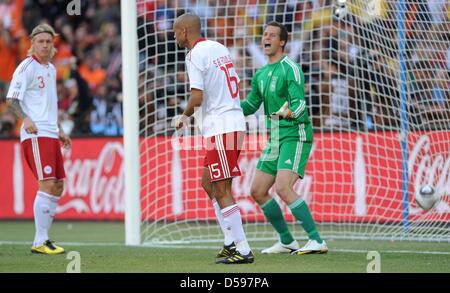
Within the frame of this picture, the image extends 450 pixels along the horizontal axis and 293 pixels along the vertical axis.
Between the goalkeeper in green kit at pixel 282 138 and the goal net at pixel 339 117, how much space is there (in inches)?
64.3

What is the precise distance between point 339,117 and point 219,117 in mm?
4834

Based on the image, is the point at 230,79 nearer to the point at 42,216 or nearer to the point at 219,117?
the point at 219,117

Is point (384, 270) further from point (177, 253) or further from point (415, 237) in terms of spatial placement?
point (415, 237)

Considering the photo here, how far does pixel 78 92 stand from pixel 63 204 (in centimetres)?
255

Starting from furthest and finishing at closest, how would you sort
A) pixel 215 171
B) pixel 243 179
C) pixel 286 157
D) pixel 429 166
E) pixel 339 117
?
pixel 243 179
pixel 339 117
pixel 429 166
pixel 286 157
pixel 215 171

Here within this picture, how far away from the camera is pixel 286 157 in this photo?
9.30 m

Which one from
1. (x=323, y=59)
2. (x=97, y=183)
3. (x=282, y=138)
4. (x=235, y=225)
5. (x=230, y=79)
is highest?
(x=323, y=59)

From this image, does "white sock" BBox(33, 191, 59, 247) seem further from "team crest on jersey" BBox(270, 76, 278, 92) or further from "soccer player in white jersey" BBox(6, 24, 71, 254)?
"team crest on jersey" BBox(270, 76, 278, 92)

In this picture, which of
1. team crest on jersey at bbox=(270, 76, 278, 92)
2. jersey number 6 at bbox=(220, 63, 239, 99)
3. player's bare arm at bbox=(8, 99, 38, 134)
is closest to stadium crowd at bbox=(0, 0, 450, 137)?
team crest on jersey at bbox=(270, 76, 278, 92)

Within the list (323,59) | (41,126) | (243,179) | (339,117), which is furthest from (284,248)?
(243,179)

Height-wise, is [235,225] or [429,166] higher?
[429,166]

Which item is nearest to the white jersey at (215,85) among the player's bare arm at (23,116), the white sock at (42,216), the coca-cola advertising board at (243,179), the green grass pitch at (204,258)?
the green grass pitch at (204,258)

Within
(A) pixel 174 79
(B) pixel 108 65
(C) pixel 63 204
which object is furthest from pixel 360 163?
(B) pixel 108 65

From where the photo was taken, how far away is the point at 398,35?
1169cm
